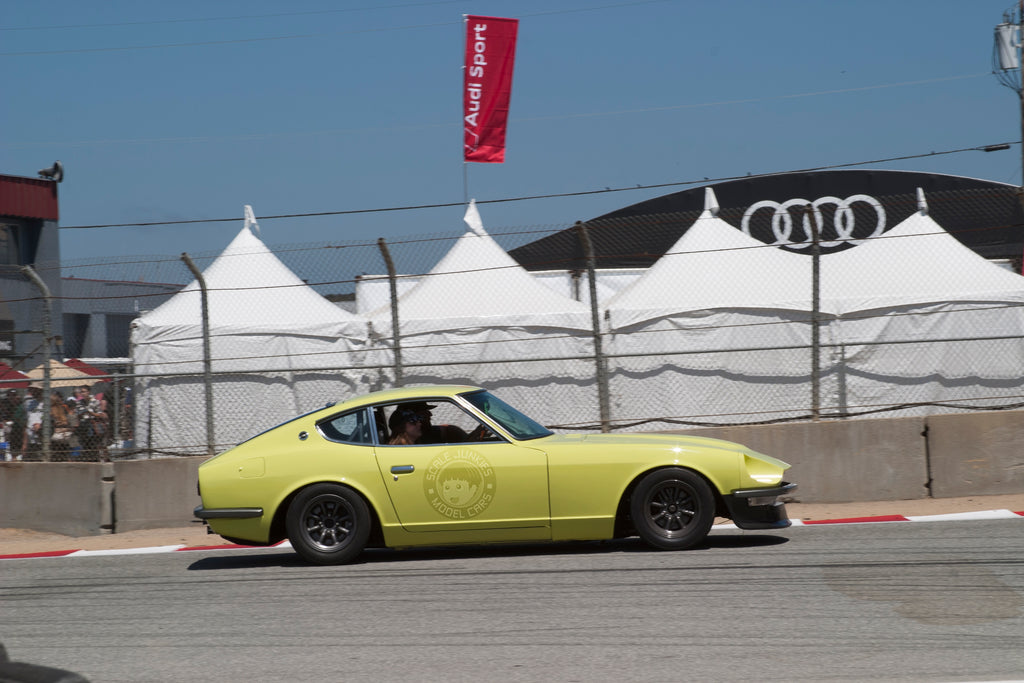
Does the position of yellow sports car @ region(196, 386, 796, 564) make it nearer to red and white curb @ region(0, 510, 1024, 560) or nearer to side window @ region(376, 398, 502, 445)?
side window @ region(376, 398, 502, 445)

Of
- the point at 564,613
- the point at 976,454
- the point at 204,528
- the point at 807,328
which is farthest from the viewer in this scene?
the point at 807,328

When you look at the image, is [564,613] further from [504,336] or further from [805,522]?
[504,336]

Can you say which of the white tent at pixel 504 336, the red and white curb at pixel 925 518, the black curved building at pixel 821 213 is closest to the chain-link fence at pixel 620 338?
the white tent at pixel 504 336

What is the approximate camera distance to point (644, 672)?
4.38 m

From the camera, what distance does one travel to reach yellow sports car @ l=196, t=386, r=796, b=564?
275 inches

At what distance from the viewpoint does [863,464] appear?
31.9ft

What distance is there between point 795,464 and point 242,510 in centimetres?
532

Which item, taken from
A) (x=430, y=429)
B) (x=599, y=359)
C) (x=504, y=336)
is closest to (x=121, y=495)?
(x=430, y=429)

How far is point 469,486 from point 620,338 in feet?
24.5

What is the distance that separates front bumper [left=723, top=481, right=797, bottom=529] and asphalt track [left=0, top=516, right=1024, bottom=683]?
212 millimetres

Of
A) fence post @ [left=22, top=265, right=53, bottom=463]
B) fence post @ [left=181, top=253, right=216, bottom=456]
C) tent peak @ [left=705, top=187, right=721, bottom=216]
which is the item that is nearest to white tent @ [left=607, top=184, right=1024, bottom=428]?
tent peak @ [left=705, top=187, right=721, bottom=216]

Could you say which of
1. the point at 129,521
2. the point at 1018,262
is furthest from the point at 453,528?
the point at 1018,262

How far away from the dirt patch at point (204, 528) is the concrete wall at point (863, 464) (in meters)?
0.12

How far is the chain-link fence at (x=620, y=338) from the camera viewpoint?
41.9ft
